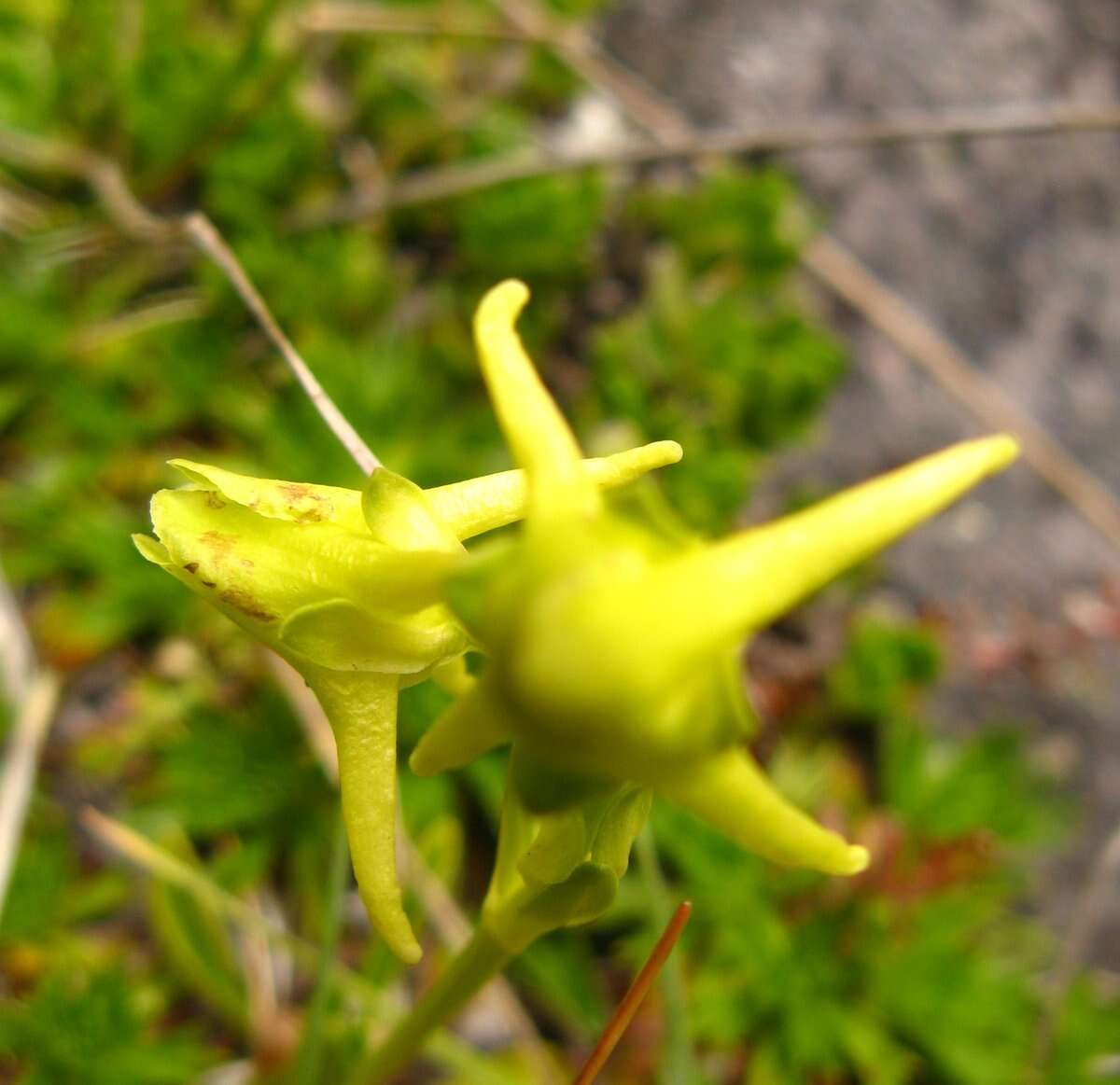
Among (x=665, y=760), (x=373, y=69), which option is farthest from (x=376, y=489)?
(x=373, y=69)

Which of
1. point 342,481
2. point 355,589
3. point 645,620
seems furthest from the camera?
point 342,481

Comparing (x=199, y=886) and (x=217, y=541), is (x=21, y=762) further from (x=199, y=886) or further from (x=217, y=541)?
(x=217, y=541)

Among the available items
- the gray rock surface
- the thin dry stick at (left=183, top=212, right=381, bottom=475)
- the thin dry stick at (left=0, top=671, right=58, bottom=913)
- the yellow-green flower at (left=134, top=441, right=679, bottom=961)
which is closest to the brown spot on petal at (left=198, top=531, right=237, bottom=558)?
the yellow-green flower at (left=134, top=441, right=679, bottom=961)

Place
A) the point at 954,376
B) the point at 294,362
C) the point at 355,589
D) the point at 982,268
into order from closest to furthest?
the point at 355,589 → the point at 294,362 → the point at 954,376 → the point at 982,268

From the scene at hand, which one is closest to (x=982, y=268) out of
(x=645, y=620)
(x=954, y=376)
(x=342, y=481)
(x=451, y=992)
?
(x=954, y=376)

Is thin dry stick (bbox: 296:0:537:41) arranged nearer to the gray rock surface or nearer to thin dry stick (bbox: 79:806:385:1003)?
the gray rock surface

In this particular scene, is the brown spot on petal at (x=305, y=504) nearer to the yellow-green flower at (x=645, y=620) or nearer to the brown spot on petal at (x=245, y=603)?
the brown spot on petal at (x=245, y=603)

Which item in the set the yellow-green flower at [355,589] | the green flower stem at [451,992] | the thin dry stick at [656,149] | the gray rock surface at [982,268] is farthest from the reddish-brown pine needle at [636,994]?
the gray rock surface at [982,268]
